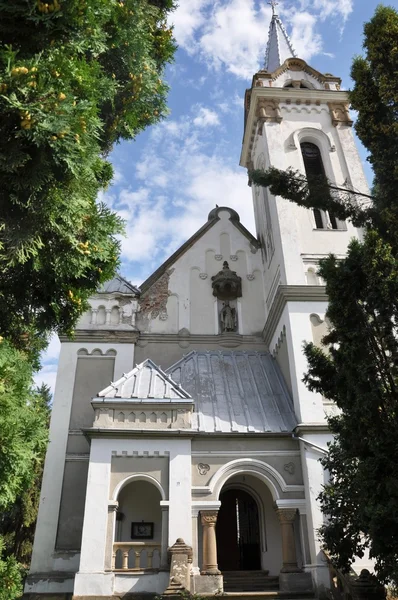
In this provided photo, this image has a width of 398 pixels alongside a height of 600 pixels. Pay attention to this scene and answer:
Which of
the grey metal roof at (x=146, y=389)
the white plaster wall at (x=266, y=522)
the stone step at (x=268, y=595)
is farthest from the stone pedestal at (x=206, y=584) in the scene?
the grey metal roof at (x=146, y=389)

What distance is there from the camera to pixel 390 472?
691 centimetres

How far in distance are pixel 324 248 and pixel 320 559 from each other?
30.5ft

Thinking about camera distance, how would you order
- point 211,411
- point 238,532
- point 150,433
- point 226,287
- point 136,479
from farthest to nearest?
point 226,287 < point 238,532 < point 211,411 < point 150,433 < point 136,479

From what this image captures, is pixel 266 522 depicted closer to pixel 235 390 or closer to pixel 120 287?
pixel 235 390

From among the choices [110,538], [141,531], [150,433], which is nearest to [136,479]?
[150,433]

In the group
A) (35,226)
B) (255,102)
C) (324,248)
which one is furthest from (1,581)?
(255,102)

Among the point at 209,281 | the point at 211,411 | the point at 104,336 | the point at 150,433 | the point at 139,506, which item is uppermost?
the point at 209,281

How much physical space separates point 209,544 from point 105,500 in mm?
2569

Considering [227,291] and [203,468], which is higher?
[227,291]

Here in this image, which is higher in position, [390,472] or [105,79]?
[105,79]

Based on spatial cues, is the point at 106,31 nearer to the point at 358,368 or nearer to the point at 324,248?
the point at 358,368

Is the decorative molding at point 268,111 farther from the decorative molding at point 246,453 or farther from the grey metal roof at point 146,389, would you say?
the decorative molding at point 246,453

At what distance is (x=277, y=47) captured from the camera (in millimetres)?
24516

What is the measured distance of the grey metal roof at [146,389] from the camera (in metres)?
13.0
